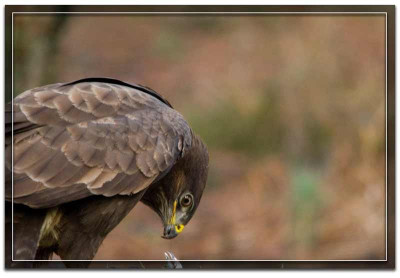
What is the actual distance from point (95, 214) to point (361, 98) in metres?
6.39

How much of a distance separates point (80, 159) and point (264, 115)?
6835mm

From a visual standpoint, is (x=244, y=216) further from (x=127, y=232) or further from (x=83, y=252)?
(x=83, y=252)

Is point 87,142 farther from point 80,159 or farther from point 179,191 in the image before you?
point 179,191

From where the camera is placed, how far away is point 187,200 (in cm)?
622

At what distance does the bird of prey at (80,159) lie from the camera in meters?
5.26

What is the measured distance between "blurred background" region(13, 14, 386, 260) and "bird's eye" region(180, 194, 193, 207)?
2875mm

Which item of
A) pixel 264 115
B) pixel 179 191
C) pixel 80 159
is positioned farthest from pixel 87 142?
pixel 264 115

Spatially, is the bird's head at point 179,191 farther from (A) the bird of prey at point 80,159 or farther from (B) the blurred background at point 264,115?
(B) the blurred background at point 264,115

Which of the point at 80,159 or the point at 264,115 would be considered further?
the point at 264,115

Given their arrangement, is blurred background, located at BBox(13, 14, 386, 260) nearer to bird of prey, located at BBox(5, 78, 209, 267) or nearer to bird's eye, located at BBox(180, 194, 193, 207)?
bird's eye, located at BBox(180, 194, 193, 207)

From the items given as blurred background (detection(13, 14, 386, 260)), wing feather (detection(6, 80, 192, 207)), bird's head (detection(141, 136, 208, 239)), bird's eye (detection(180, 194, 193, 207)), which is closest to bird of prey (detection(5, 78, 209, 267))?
wing feather (detection(6, 80, 192, 207))

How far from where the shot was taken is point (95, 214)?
5.46m

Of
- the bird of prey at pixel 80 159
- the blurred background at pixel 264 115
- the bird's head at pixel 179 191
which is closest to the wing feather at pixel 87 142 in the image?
the bird of prey at pixel 80 159

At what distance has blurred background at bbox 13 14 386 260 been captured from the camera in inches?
390
